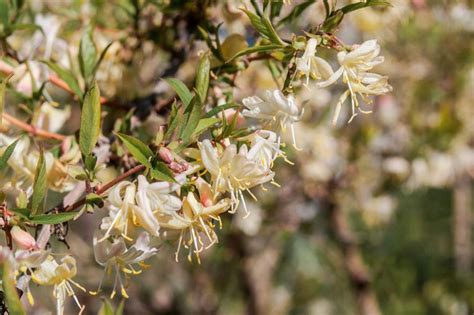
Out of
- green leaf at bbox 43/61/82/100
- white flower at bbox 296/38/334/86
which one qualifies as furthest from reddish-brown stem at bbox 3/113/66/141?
white flower at bbox 296/38/334/86

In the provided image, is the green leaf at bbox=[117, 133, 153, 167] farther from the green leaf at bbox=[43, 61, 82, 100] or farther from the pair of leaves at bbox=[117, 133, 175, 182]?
the green leaf at bbox=[43, 61, 82, 100]

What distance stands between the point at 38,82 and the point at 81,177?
235 mm

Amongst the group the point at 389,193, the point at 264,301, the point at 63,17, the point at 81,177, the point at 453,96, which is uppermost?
the point at 81,177

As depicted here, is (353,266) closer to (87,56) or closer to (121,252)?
(87,56)

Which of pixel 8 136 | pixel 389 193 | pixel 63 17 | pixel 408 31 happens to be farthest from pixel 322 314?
pixel 8 136

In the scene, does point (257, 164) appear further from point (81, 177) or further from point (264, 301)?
point (264, 301)

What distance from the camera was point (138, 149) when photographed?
476mm

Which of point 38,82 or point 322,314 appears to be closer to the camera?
point 38,82

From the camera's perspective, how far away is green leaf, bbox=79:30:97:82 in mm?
682

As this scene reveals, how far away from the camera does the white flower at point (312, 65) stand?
478mm

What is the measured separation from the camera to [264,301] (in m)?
2.11

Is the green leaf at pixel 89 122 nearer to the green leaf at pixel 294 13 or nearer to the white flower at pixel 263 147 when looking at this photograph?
the white flower at pixel 263 147

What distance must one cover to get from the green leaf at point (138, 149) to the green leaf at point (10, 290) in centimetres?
11

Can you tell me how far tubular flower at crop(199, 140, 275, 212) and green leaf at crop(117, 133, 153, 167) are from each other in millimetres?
38
